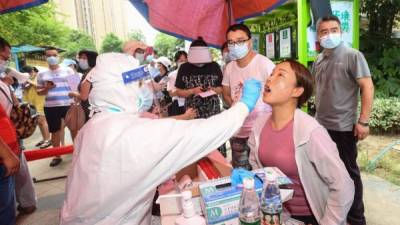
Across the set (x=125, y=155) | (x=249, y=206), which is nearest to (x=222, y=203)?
(x=249, y=206)

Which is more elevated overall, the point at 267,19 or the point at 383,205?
the point at 267,19

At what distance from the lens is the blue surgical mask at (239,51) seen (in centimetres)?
267

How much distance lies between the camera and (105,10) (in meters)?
69.6

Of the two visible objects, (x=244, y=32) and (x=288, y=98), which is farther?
(x=244, y=32)

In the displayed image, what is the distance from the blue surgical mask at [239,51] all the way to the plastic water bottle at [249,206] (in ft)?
5.89

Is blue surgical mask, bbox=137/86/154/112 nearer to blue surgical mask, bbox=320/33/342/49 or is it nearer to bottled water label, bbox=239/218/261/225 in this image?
bottled water label, bbox=239/218/261/225

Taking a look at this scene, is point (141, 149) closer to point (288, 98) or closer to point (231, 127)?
point (231, 127)

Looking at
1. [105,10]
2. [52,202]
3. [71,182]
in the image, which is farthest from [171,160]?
[105,10]

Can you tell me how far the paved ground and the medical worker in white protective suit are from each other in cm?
241

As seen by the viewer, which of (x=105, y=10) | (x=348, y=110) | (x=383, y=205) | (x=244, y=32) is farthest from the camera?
(x=105, y=10)

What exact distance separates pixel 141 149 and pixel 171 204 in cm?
35

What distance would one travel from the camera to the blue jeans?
2.31m

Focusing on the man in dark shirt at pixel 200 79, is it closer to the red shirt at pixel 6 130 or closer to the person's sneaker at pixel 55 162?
the red shirt at pixel 6 130

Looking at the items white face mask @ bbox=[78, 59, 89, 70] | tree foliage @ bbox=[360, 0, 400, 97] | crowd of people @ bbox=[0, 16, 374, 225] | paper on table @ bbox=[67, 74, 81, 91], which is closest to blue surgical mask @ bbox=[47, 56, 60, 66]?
paper on table @ bbox=[67, 74, 81, 91]
